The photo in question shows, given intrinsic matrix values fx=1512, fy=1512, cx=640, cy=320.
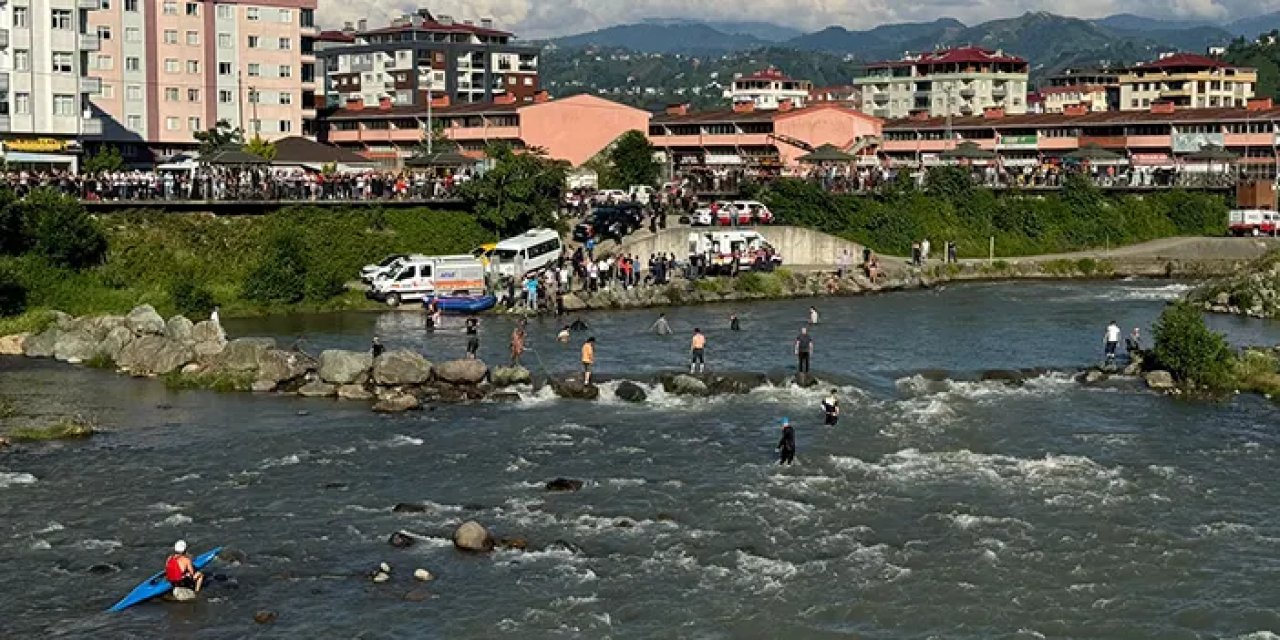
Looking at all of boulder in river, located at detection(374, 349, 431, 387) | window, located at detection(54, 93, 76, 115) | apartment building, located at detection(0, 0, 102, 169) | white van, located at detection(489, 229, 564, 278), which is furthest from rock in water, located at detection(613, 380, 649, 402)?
window, located at detection(54, 93, 76, 115)

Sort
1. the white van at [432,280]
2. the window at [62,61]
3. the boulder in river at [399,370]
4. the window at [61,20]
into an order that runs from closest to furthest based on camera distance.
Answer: the boulder in river at [399,370] < the white van at [432,280] < the window at [61,20] < the window at [62,61]

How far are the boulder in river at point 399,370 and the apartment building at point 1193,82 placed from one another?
411 ft

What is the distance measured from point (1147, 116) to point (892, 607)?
9298cm

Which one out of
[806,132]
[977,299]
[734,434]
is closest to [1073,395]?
[734,434]

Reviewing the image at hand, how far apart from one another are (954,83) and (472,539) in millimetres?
141939

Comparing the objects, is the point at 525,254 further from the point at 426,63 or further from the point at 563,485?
the point at 426,63

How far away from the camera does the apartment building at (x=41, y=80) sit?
231ft

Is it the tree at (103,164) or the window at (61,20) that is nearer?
the window at (61,20)

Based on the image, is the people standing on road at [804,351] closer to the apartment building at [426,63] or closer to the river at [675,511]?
the river at [675,511]

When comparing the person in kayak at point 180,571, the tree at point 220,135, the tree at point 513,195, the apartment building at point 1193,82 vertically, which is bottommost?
the person in kayak at point 180,571

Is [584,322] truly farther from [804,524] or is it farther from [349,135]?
[349,135]

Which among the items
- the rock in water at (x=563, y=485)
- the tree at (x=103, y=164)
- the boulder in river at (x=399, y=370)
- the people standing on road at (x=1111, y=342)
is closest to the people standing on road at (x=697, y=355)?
the boulder in river at (x=399, y=370)

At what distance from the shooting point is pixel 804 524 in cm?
3066

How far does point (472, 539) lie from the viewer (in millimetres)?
28984
